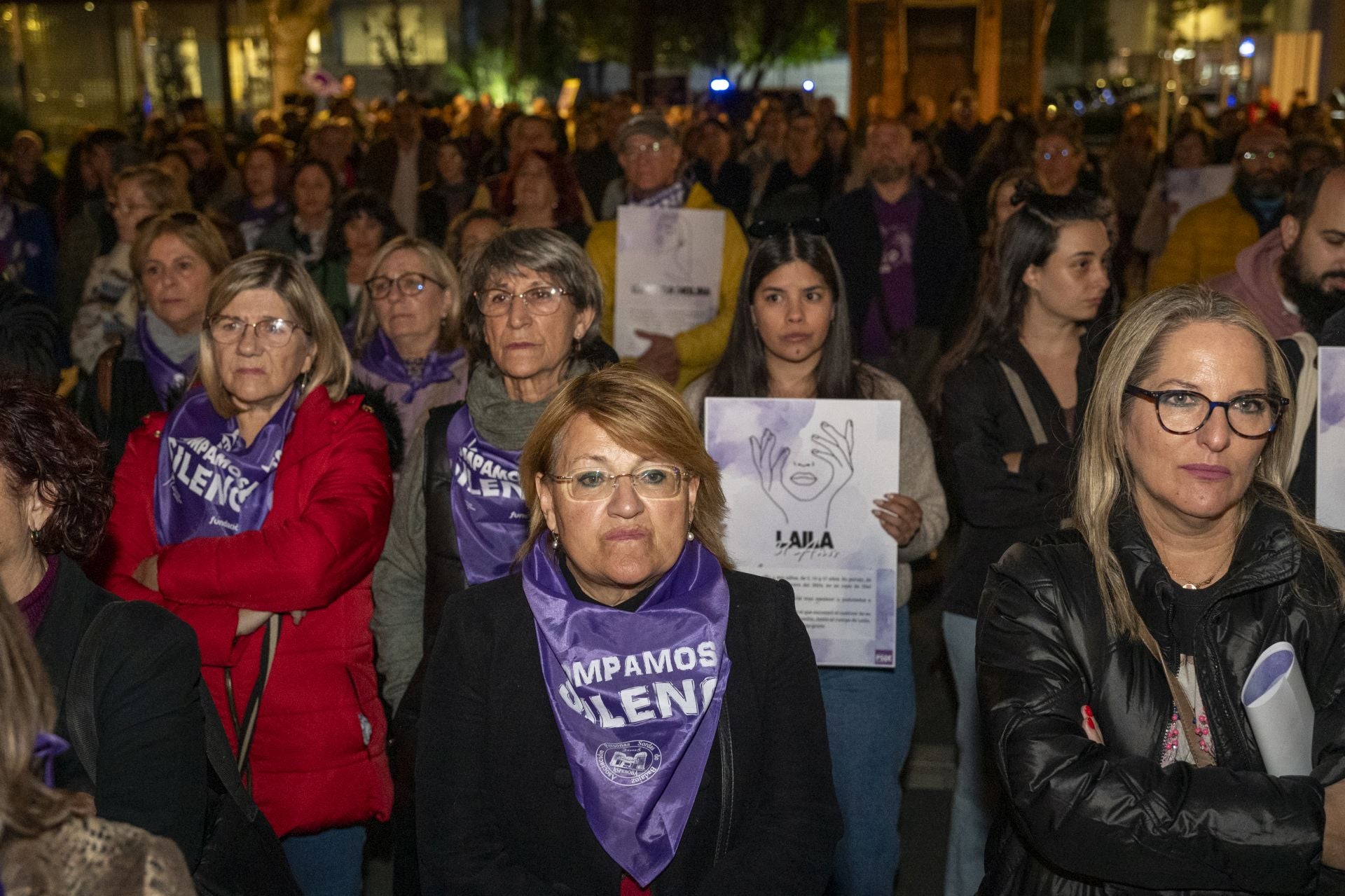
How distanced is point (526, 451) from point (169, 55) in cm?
3177

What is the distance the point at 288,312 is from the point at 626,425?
1568 mm

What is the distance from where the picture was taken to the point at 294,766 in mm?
3680

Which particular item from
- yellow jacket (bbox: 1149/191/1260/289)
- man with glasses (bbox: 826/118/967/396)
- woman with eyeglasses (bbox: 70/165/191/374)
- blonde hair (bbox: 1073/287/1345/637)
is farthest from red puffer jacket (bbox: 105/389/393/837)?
yellow jacket (bbox: 1149/191/1260/289)

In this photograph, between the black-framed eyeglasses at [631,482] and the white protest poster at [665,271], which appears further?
the white protest poster at [665,271]

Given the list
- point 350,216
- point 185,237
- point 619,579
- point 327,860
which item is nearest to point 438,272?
point 185,237

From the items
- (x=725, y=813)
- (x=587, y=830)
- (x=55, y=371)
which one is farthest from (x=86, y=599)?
(x=55, y=371)

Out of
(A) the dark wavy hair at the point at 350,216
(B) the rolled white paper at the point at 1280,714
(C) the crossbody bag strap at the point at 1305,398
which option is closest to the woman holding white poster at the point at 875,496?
(C) the crossbody bag strap at the point at 1305,398

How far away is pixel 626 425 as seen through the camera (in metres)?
2.79

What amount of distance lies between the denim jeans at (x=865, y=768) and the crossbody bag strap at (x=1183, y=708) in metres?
1.57

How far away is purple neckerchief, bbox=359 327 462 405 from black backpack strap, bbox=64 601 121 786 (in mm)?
2569

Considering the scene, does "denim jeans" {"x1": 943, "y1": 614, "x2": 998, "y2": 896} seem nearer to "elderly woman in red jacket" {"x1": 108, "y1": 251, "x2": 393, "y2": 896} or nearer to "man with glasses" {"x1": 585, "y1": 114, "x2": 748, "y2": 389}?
"elderly woman in red jacket" {"x1": 108, "y1": 251, "x2": 393, "y2": 896}

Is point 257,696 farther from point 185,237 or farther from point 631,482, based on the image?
point 185,237

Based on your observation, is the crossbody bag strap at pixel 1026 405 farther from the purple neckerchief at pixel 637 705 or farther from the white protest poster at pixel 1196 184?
the white protest poster at pixel 1196 184

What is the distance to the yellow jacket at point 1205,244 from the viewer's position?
6.84 meters
